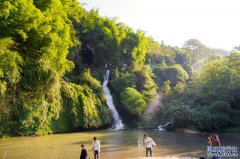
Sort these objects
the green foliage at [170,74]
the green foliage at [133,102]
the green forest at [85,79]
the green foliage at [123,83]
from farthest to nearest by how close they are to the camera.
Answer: the green foliage at [170,74] → the green foliage at [123,83] → the green foliage at [133,102] → the green forest at [85,79]

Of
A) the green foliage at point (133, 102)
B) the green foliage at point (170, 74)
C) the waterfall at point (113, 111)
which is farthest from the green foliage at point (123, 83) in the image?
the green foliage at point (170, 74)

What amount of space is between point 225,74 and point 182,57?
39.8 metres

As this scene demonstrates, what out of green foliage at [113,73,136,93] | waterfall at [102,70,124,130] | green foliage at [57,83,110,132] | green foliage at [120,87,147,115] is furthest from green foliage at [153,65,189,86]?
green foliage at [57,83,110,132]

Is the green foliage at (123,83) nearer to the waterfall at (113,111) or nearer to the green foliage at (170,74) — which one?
the waterfall at (113,111)

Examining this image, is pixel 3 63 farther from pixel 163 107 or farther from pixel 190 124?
pixel 163 107

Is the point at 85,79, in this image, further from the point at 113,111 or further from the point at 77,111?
the point at 77,111

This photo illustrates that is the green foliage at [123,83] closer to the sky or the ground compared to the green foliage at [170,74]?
closer to the ground

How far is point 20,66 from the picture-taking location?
21.1 meters

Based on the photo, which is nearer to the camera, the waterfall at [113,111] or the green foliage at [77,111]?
the green foliage at [77,111]

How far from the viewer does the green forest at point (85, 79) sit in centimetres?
2080

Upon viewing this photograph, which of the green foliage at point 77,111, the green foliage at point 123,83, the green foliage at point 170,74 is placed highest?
the green foliage at point 170,74

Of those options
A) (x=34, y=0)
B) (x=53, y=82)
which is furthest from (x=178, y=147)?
(x=34, y=0)

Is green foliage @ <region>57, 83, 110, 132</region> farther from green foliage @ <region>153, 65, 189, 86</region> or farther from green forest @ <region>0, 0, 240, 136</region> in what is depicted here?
green foliage @ <region>153, 65, 189, 86</region>

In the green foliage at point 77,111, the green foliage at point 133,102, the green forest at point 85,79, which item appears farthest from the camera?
the green foliage at point 133,102
